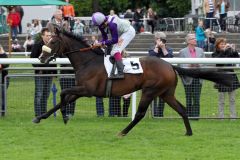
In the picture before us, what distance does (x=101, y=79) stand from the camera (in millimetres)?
11500

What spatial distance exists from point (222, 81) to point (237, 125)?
1.06 metres

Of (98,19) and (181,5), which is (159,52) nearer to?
(98,19)

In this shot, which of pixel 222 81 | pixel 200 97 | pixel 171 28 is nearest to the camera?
pixel 222 81

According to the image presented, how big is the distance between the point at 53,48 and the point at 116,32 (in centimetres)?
100

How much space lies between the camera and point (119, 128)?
12.3 m

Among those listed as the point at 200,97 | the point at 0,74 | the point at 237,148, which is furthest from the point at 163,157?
the point at 0,74

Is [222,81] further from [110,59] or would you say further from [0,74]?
[0,74]

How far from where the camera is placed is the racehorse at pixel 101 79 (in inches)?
450

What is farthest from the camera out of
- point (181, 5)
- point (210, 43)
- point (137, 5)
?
point (137, 5)

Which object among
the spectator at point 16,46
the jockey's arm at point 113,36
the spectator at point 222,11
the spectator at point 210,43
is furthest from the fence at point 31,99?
the spectator at point 222,11

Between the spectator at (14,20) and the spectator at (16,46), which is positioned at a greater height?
the spectator at (14,20)

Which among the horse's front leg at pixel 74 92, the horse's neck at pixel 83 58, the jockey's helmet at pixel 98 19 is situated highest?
the jockey's helmet at pixel 98 19

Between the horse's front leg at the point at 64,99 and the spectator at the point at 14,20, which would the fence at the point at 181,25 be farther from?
the horse's front leg at the point at 64,99

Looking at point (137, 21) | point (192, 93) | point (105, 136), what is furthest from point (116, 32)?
point (137, 21)
